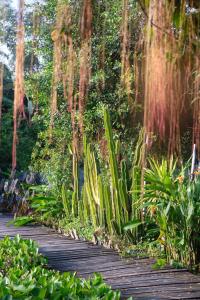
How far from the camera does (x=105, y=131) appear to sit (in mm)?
5469

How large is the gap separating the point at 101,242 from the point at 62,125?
2455 millimetres

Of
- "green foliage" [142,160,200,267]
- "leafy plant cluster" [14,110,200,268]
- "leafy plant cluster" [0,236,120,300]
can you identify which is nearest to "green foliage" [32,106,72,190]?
"leafy plant cluster" [14,110,200,268]

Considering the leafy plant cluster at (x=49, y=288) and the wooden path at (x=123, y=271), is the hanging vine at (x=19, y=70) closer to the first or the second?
the leafy plant cluster at (x=49, y=288)

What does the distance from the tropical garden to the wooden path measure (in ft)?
0.64

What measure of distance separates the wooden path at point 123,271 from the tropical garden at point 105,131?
0.19 meters

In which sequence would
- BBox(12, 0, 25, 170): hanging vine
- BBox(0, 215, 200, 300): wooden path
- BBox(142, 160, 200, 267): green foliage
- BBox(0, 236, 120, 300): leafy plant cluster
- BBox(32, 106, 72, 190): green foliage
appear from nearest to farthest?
BBox(12, 0, 25, 170): hanging vine → BBox(0, 236, 120, 300): leafy plant cluster → BBox(0, 215, 200, 300): wooden path → BBox(142, 160, 200, 267): green foliage → BBox(32, 106, 72, 190): green foliage

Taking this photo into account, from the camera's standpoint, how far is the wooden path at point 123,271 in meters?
3.34

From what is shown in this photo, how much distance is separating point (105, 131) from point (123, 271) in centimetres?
188

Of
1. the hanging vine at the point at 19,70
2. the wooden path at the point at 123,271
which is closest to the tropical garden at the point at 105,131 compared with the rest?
the hanging vine at the point at 19,70

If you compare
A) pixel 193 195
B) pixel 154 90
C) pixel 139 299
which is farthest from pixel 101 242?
pixel 154 90

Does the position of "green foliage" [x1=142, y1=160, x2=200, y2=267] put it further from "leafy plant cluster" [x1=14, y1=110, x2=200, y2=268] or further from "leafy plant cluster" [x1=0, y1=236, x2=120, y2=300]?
"leafy plant cluster" [x1=0, y1=236, x2=120, y2=300]

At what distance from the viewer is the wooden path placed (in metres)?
3.34

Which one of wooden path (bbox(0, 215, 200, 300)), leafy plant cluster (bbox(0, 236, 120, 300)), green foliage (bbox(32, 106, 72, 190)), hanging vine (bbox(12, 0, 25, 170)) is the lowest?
wooden path (bbox(0, 215, 200, 300))

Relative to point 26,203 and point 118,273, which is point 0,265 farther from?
point 26,203
